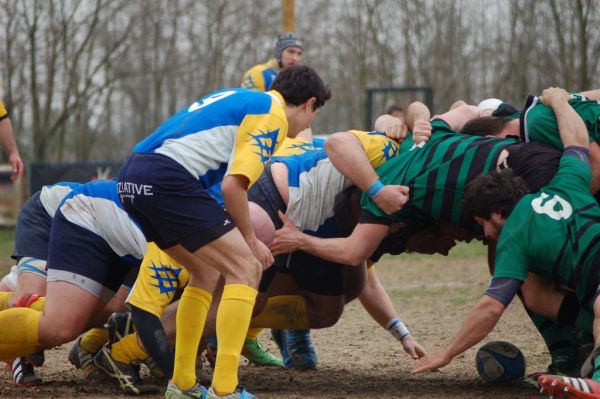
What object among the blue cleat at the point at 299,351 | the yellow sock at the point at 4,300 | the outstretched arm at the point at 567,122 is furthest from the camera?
the blue cleat at the point at 299,351

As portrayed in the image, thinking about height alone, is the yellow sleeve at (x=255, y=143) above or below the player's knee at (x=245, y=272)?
above

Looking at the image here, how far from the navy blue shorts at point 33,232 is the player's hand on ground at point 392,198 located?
2.18 metres

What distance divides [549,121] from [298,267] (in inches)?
68.8

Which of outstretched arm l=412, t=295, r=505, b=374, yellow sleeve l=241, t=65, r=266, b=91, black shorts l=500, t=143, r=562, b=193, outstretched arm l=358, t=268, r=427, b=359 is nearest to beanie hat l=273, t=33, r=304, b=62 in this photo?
yellow sleeve l=241, t=65, r=266, b=91

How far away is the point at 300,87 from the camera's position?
15.9 feet

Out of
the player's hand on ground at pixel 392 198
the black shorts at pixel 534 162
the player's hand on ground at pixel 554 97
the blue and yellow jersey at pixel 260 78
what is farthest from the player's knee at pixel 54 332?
the blue and yellow jersey at pixel 260 78

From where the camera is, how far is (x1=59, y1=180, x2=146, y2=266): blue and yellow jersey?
529 cm

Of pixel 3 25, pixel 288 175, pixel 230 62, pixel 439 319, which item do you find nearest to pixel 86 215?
pixel 288 175

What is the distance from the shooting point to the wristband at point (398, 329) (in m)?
Result: 6.06

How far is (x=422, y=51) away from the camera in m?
27.0

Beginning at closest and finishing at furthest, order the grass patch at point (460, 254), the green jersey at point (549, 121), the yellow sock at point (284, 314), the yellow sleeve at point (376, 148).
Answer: the green jersey at point (549, 121)
the yellow sleeve at point (376, 148)
the yellow sock at point (284, 314)
the grass patch at point (460, 254)

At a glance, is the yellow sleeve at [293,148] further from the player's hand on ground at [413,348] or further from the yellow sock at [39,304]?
the yellow sock at [39,304]

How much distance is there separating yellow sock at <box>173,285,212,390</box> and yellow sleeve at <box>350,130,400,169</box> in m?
1.37

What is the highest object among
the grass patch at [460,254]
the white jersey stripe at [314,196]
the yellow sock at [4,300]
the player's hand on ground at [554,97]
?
the player's hand on ground at [554,97]
